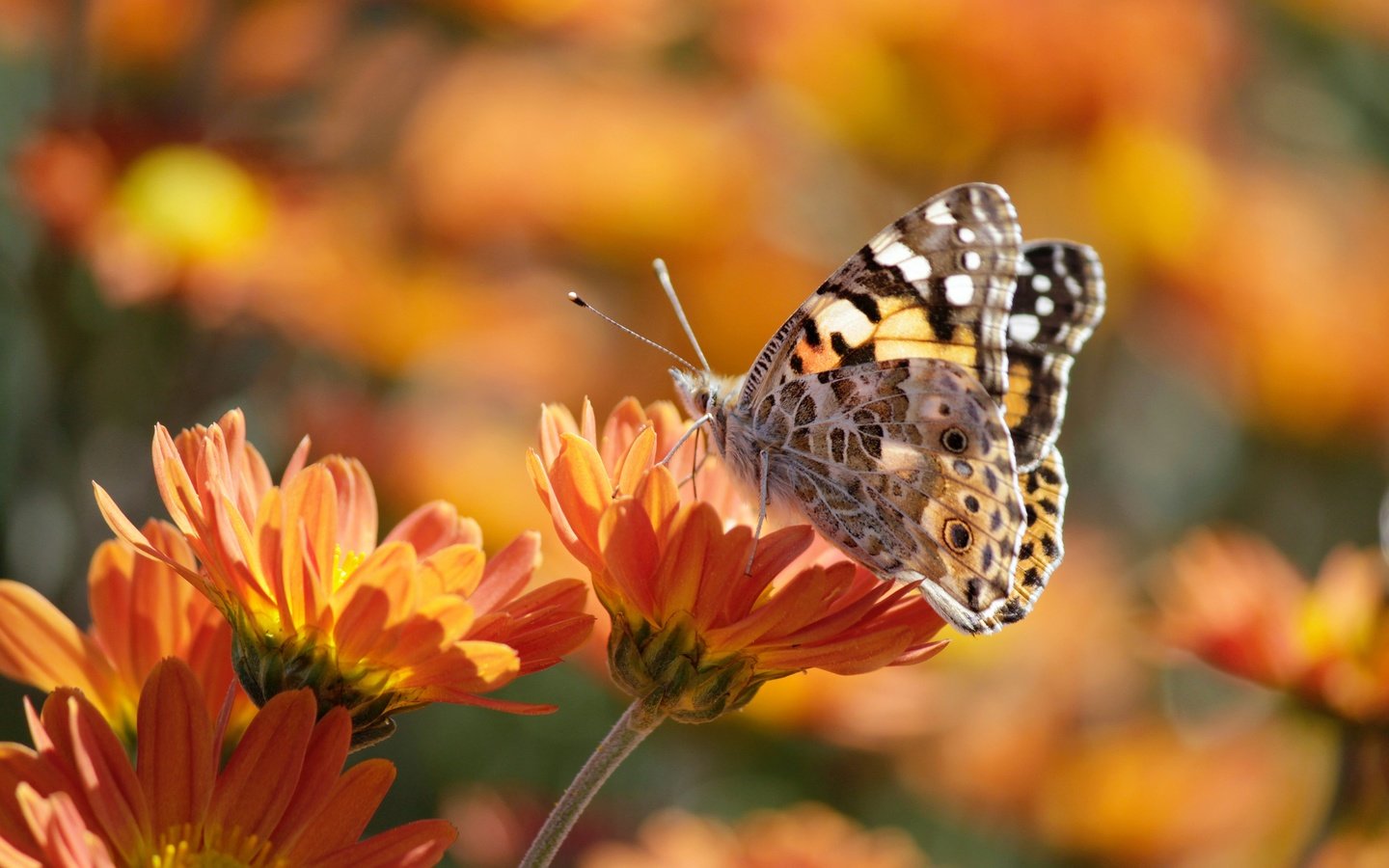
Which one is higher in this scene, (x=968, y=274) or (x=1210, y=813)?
(x=968, y=274)

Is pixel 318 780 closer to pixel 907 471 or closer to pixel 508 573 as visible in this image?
pixel 508 573

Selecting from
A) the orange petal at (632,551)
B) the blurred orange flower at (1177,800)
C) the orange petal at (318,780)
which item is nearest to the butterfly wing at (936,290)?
the orange petal at (632,551)

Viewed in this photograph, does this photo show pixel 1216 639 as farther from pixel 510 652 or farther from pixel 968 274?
pixel 510 652

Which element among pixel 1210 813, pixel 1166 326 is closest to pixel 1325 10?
pixel 1166 326

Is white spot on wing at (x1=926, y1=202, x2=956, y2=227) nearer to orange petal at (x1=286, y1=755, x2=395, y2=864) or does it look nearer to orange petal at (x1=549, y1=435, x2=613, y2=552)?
orange petal at (x1=549, y1=435, x2=613, y2=552)

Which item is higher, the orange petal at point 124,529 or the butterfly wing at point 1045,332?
the orange petal at point 124,529

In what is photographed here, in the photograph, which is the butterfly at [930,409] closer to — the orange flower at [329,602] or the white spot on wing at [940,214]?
the white spot on wing at [940,214]
